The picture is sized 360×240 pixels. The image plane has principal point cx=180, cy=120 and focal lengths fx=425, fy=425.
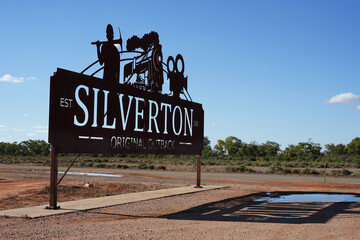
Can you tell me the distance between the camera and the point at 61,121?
14125 mm

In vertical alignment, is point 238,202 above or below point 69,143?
below

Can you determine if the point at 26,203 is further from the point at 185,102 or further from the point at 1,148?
the point at 1,148

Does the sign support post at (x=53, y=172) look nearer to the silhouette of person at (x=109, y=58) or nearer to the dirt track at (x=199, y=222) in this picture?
the dirt track at (x=199, y=222)

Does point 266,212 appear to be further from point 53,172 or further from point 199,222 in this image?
point 53,172

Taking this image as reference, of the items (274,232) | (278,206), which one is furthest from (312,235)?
(278,206)

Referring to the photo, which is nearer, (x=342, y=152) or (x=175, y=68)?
(x=175, y=68)

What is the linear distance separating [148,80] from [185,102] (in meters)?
3.44

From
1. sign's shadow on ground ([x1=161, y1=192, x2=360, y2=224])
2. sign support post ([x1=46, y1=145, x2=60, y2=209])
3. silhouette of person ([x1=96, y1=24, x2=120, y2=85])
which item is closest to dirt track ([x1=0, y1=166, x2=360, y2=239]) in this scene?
sign's shadow on ground ([x1=161, y1=192, x2=360, y2=224])

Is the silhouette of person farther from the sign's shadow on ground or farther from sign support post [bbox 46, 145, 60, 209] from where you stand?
the sign's shadow on ground

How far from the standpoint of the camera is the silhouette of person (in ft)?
54.7

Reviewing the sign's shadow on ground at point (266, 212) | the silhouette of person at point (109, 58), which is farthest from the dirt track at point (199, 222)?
the silhouette of person at point (109, 58)

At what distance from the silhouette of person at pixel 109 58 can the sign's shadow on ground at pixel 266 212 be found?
5989 millimetres

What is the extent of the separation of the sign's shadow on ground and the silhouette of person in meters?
5.99

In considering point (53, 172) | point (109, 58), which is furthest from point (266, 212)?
point (109, 58)
